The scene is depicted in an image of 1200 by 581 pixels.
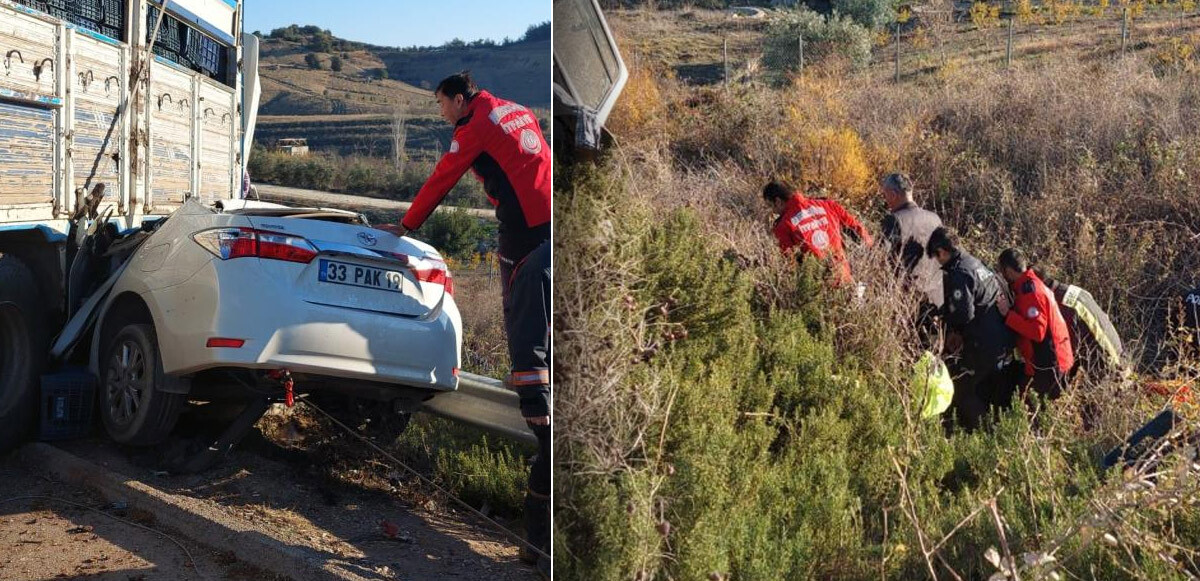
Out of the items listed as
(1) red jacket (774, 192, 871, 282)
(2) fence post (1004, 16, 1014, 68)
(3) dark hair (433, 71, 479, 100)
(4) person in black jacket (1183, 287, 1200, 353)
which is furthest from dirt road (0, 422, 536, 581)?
(2) fence post (1004, 16, 1014, 68)

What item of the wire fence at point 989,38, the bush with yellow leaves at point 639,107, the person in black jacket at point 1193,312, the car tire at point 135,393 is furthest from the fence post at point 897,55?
the car tire at point 135,393

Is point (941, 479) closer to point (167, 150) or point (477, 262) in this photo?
point (477, 262)

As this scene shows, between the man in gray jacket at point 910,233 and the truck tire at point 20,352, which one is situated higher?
the man in gray jacket at point 910,233

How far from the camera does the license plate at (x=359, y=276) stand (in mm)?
1956

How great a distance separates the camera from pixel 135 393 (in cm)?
222

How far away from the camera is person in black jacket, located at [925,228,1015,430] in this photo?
3.68 meters

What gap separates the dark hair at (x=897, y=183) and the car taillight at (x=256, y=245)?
8.01ft

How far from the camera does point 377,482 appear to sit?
2293 millimetres

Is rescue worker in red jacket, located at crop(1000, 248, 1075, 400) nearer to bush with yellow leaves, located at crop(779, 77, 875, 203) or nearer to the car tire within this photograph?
bush with yellow leaves, located at crop(779, 77, 875, 203)

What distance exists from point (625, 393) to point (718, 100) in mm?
1517

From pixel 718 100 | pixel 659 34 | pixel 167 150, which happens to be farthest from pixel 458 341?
pixel 718 100

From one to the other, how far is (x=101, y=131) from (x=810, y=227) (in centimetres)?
228

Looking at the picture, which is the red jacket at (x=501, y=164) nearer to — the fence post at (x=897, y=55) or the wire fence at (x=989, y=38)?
the wire fence at (x=989, y=38)

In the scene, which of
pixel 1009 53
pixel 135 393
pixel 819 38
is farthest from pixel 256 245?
pixel 1009 53
